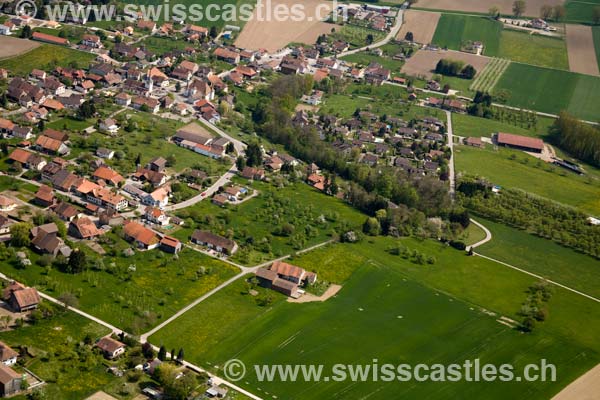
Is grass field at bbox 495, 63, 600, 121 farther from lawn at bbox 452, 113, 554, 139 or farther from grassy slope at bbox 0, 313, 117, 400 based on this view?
grassy slope at bbox 0, 313, 117, 400

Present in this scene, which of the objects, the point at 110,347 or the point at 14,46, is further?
the point at 14,46

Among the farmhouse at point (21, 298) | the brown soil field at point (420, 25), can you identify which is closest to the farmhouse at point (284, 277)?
the farmhouse at point (21, 298)

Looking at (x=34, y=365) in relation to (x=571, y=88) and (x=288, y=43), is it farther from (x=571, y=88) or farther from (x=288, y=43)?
(x=571, y=88)

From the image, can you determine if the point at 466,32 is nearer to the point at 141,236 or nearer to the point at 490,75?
the point at 490,75

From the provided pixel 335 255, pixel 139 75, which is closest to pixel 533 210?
pixel 335 255

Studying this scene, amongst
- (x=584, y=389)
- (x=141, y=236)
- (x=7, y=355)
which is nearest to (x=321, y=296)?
(x=141, y=236)

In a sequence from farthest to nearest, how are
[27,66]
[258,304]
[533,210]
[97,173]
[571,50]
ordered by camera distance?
[571,50]
[27,66]
[533,210]
[97,173]
[258,304]
